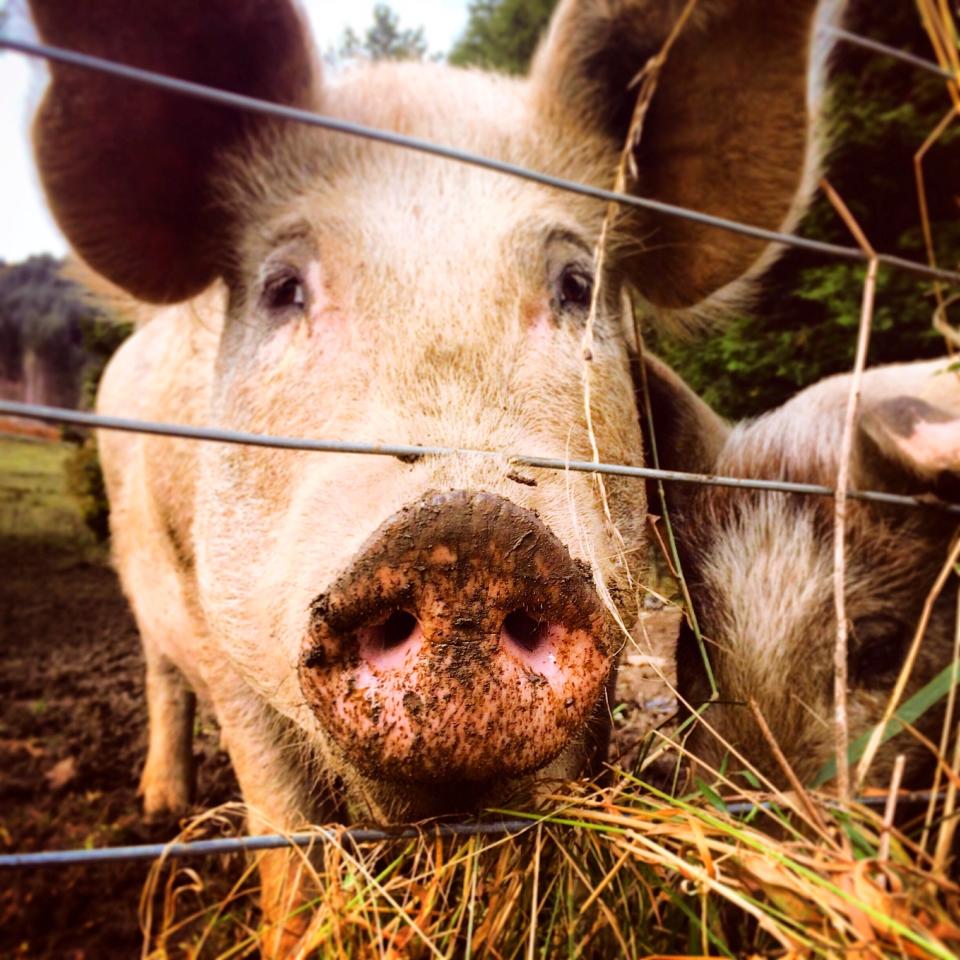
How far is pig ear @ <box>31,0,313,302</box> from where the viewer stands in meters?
1.95

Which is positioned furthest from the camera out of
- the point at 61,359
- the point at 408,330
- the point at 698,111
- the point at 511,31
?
the point at 511,31

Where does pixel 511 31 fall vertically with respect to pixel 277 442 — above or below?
above

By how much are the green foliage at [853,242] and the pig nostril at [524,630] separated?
142 inches

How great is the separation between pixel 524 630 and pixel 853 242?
4.70 metres

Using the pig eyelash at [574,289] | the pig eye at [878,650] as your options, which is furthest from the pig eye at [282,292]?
the pig eye at [878,650]

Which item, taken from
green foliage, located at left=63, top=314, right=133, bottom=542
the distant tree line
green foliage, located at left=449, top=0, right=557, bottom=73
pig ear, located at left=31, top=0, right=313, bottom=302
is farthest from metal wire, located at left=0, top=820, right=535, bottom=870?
green foliage, located at left=449, top=0, right=557, bottom=73

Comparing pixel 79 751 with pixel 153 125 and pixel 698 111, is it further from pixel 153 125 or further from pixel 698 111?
pixel 698 111

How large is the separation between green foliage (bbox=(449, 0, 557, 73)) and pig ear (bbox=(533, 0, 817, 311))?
8.83 metres

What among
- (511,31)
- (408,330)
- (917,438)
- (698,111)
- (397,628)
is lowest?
(397,628)

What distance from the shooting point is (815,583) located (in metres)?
2.19

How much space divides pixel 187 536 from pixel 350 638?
66.7 inches

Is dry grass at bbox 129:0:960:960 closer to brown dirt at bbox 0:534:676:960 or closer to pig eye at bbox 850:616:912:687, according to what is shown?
brown dirt at bbox 0:534:676:960

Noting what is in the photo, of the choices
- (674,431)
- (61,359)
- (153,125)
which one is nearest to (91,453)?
(61,359)

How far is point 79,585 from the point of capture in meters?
7.59
